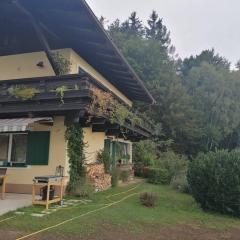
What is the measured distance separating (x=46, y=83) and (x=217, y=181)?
7.82m

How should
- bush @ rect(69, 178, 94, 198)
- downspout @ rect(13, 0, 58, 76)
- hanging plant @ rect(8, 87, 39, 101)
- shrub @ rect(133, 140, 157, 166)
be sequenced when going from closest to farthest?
hanging plant @ rect(8, 87, 39, 101), bush @ rect(69, 178, 94, 198), downspout @ rect(13, 0, 58, 76), shrub @ rect(133, 140, 157, 166)

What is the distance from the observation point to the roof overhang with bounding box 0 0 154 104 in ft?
50.2

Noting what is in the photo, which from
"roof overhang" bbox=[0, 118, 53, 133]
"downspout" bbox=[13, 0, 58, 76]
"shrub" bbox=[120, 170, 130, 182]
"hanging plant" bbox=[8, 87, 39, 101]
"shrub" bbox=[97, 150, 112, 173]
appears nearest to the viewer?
"roof overhang" bbox=[0, 118, 53, 133]

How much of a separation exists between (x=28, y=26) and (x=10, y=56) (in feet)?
6.97

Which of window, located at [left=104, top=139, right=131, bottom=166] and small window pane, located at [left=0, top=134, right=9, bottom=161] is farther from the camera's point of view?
window, located at [left=104, top=139, right=131, bottom=166]

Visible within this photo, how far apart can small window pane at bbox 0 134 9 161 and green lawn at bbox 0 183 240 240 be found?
4.93 metres

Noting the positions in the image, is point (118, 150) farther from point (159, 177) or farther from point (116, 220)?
point (116, 220)

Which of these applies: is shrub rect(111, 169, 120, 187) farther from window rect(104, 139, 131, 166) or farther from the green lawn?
the green lawn

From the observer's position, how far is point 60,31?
17359mm

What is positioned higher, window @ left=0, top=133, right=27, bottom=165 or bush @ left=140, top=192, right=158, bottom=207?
window @ left=0, top=133, right=27, bottom=165

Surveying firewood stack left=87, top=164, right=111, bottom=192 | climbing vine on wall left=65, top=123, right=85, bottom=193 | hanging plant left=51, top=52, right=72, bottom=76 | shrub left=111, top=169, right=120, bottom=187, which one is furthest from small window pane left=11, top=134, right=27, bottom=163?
shrub left=111, top=169, right=120, bottom=187

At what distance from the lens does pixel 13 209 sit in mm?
11852

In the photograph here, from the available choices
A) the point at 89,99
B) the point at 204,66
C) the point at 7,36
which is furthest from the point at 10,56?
the point at 204,66

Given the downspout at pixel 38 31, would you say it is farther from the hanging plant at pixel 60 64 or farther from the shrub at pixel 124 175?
the shrub at pixel 124 175
